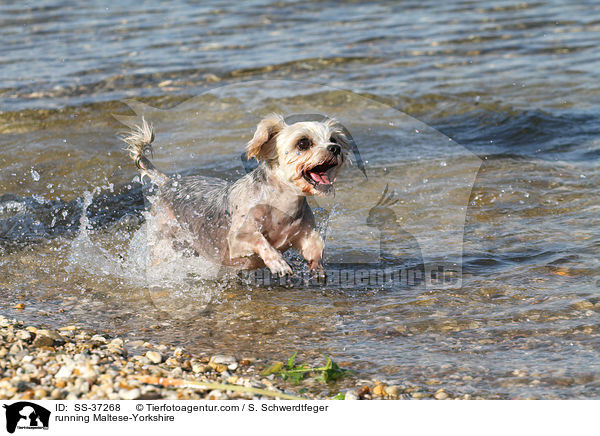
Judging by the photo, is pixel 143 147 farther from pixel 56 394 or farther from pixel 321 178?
pixel 56 394

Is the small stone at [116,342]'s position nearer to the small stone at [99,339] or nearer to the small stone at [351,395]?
the small stone at [99,339]

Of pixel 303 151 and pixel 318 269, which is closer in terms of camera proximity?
pixel 303 151

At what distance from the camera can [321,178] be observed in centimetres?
560

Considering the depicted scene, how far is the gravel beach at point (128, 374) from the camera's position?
3.95 metres

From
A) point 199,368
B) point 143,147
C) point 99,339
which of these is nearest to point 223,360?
point 199,368

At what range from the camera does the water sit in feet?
16.5

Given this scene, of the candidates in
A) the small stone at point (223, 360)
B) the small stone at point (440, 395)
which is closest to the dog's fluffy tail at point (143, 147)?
the small stone at point (223, 360)

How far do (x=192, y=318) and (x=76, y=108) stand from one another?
23.5 ft

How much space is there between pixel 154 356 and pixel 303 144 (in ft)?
A: 6.32

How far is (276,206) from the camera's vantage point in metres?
5.73

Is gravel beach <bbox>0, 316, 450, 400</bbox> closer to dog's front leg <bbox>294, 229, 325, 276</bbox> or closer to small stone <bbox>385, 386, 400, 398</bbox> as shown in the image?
small stone <bbox>385, 386, 400, 398</bbox>

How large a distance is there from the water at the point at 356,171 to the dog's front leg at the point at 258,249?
341 mm

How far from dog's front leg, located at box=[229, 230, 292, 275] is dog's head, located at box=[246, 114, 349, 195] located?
1.66 ft

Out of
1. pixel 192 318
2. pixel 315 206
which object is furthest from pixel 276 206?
pixel 315 206
